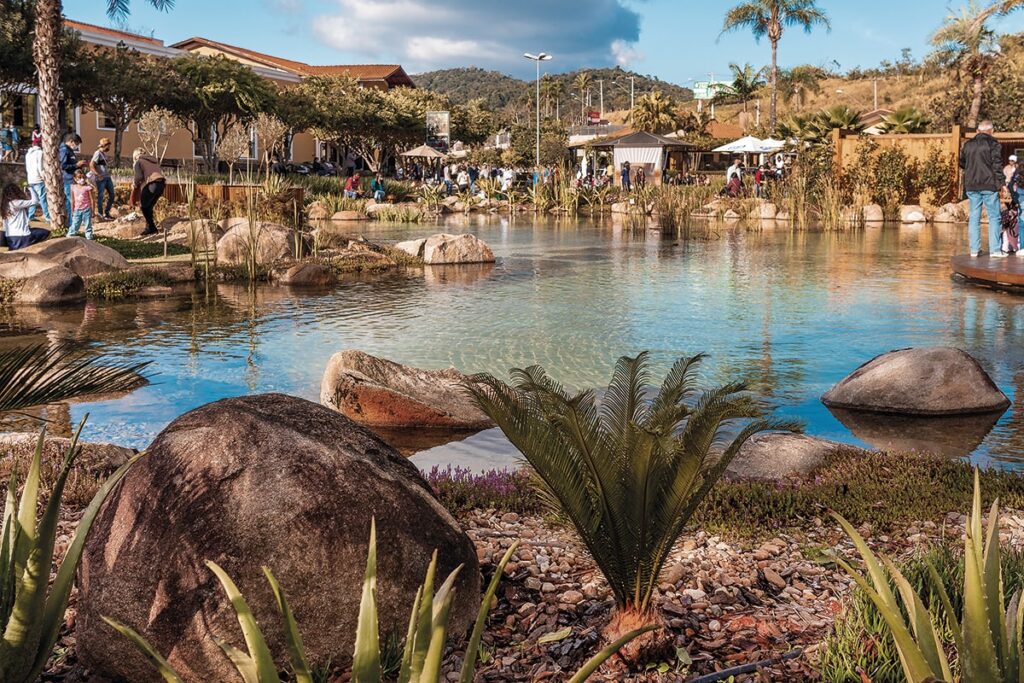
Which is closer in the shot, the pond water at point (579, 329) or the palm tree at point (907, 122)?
the pond water at point (579, 329)

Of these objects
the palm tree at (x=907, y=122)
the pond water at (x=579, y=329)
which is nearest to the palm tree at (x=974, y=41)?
the palm tree at (x=907, y=122)

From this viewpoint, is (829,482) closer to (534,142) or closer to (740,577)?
(740,577)

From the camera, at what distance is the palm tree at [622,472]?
12.4ft

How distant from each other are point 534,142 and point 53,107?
45.6m

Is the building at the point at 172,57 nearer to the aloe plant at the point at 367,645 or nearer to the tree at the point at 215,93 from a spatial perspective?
the tree at the point at 215,93

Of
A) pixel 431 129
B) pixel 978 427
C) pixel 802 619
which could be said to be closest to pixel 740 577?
pixel 802 619

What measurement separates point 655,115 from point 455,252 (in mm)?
57488

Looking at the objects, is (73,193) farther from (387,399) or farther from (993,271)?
(993,271)

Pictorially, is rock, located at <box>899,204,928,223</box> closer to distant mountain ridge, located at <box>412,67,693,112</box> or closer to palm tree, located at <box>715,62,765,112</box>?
palm tree, located at <box>715,62,765,112</box>

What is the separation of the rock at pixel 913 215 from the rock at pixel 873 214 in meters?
1.05

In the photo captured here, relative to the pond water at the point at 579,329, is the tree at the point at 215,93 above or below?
above

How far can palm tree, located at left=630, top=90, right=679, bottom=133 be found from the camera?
244 feet

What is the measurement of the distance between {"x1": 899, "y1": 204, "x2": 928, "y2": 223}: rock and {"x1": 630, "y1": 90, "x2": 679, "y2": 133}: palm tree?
43.9 meters

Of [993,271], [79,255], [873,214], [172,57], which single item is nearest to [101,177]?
[79,255]
